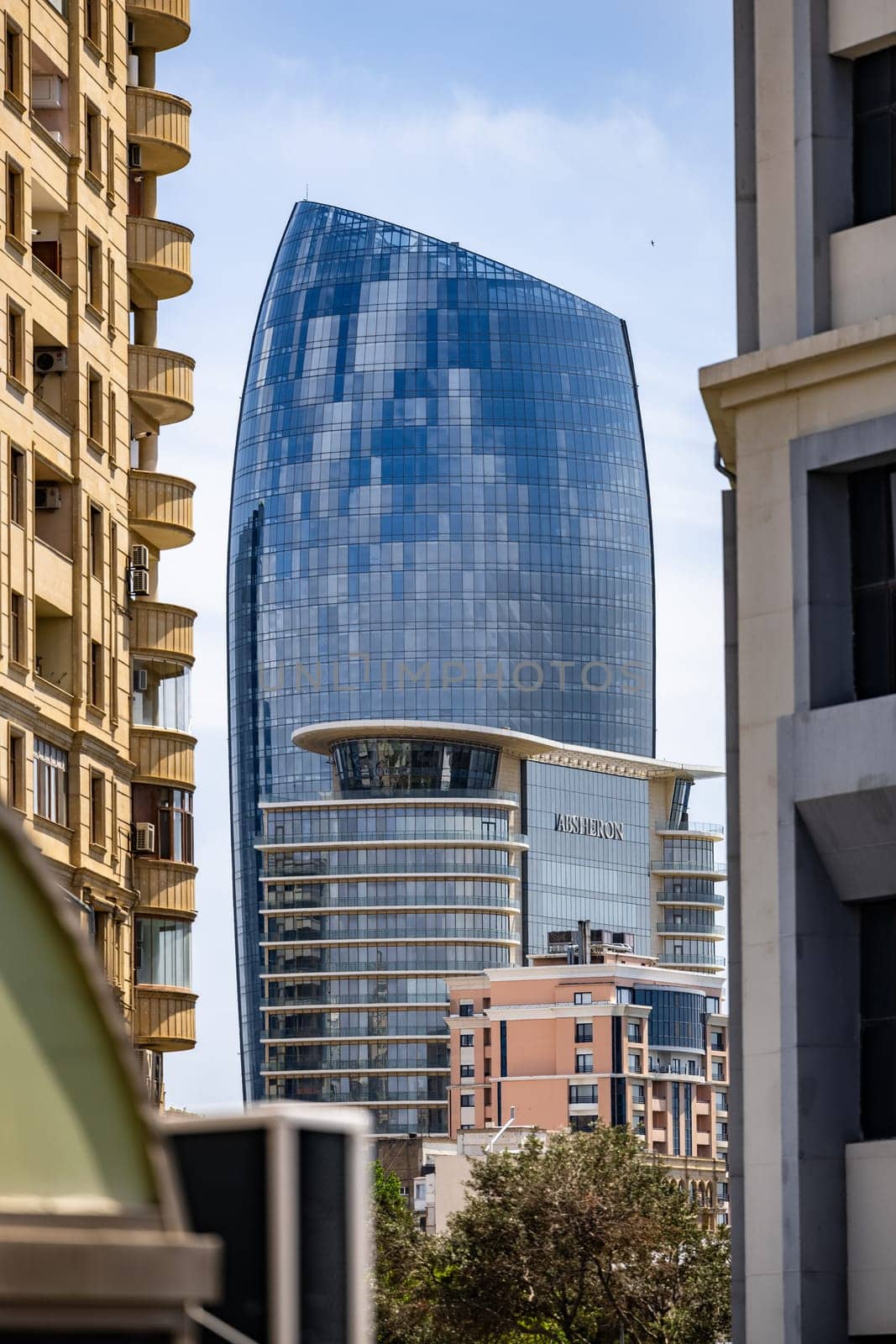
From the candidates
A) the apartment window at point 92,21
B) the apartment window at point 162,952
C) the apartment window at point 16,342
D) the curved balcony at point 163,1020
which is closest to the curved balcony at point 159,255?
the apartment window at point 92,21

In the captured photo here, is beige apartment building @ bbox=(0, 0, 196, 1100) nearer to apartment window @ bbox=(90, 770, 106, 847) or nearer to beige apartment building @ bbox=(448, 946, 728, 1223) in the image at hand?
apartment window @ bbox=(90, 770, 106, 847)

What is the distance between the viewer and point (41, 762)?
127ft

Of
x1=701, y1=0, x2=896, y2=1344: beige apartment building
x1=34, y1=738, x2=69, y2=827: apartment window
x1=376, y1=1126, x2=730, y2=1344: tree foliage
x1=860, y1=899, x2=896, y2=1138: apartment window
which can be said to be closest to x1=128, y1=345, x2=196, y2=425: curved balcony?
x1=34, y1=738, x2=69, y2=827: apartment window

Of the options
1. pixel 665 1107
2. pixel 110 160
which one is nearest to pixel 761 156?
pixel 110 160

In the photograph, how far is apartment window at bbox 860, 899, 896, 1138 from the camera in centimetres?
2206

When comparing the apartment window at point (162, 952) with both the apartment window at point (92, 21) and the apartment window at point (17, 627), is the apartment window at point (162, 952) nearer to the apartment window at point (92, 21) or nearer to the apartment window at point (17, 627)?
the apartment window at point (17, 627)

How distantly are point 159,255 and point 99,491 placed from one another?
708 cm

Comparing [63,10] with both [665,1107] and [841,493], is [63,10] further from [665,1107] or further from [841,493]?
[665,1107]

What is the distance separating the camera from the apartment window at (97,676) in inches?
1668

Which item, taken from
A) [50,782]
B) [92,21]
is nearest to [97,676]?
[50,782]

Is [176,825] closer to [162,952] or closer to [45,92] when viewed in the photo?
[162,952]

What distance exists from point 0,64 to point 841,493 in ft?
65.9

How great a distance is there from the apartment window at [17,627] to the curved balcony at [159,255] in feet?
38.9

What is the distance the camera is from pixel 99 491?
141 feet
